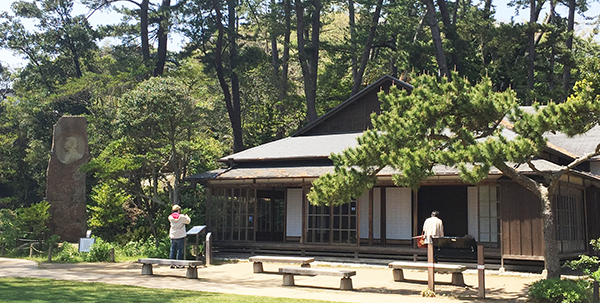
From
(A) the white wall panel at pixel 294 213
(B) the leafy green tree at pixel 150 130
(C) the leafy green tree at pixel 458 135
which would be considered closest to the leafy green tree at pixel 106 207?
(B) the leafy green tree at pixel 150 130

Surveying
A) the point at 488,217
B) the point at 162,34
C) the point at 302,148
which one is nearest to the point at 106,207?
the point at 302,148

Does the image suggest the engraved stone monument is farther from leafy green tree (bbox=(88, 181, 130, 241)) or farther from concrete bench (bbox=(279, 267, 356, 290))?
concrete bench (bbox=(279, 267, 356, 290))

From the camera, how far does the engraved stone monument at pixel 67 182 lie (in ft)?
69.8

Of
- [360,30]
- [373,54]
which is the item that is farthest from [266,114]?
[373,54]

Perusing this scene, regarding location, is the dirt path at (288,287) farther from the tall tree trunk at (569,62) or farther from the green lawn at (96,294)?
the tall tree trunk at (569,62)

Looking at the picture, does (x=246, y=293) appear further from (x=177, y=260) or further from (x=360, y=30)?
(x=360, y=30)

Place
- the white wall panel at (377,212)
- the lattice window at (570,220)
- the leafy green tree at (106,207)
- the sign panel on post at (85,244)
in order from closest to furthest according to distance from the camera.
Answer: the lattice window at (570,220), the sign panel on post at (85,244), the white wall panel at (377,212), the leafy green tree at (106,207)

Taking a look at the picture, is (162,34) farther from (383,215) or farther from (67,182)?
(383,215)

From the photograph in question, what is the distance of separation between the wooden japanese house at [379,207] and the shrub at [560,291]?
14.0 feet

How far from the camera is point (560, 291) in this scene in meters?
9.92

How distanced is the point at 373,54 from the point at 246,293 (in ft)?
89.1

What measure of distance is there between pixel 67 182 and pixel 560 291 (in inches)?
682

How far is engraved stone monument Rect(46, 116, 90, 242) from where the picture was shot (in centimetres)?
2127

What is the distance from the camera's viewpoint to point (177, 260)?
13.0 metres
